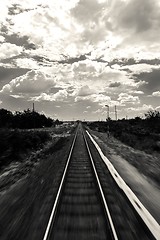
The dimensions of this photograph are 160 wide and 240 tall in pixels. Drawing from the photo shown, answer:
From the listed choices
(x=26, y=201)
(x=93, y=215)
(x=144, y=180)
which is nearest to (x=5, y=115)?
(x=144, y=180)

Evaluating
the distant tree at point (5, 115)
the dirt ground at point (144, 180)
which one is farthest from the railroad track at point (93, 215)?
the distant tree at point (5, 115)

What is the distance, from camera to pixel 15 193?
11719mm

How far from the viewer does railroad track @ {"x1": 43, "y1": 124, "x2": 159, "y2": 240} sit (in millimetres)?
6828

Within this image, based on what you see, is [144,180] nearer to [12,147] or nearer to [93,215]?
[93,215]

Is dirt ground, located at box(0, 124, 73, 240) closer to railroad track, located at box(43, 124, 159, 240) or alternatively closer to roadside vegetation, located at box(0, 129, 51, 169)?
railroad track, located at box(43, 124, 159, 240)

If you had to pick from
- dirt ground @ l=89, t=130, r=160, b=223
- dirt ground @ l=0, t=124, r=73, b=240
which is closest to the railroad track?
dirt ground @ l=0, t=124, r=73, b=240

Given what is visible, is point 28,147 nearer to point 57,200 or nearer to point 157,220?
point 57,200

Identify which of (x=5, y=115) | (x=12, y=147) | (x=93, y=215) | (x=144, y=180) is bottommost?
(x=144, y=180)

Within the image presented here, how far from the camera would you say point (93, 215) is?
26.6 feet

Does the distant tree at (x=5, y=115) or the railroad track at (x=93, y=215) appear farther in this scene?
the distant tree at (x=5, y=115)

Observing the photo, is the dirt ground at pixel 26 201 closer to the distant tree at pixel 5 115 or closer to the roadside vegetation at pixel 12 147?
the roadside vegetation at pixel 12 147

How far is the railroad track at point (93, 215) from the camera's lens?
6.83 m

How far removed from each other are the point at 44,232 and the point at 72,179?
260 inches

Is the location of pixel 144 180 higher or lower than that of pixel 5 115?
lower
